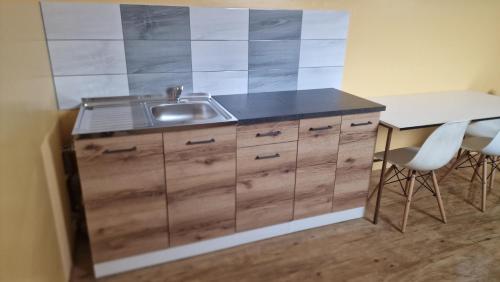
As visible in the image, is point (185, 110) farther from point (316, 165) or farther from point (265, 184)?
point (316, 165)

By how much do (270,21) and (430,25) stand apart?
1.51m

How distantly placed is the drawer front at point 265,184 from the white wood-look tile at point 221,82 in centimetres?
60

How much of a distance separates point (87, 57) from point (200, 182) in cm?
98

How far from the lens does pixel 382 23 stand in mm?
2729

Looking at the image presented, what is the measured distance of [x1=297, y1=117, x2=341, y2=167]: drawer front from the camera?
2.07 m

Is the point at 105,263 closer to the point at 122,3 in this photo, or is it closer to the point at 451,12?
the point at 122,3

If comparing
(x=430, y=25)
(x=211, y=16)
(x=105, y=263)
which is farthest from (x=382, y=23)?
(x=105, y=263)

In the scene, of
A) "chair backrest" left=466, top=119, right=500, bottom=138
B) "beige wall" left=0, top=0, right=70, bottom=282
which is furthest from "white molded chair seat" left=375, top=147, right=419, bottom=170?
"beige wall" left=0, top=0, right=70, bottom=282

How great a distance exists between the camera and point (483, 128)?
2.91 m

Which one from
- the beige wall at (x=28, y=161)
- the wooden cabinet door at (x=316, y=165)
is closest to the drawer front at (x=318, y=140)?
the wooden cabinet door at (x=316, y=165)

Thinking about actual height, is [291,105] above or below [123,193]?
above

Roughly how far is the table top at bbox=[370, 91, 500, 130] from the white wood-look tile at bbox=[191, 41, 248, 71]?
3.36 ft

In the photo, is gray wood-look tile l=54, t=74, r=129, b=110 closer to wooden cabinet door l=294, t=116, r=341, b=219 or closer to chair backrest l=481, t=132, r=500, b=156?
wooden cabinet door l=294, t=116, r=341, b=219

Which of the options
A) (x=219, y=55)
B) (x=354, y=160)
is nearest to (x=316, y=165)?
(x=354, y=160)
